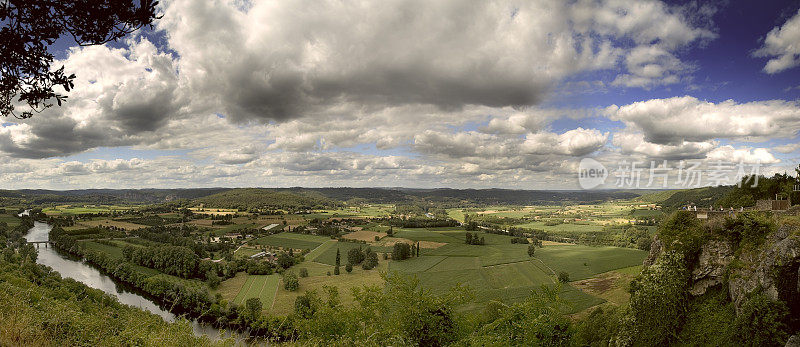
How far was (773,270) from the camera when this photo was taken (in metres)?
13.8

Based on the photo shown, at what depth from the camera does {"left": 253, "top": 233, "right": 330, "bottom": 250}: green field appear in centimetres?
8788

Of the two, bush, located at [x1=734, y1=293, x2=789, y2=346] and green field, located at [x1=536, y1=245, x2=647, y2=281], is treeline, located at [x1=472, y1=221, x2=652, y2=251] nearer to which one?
green field, located at [x1=536, y1=245, x2=647, y2=281]

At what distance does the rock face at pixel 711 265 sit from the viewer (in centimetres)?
1703

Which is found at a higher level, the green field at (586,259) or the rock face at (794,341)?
the rock face at (794,341)

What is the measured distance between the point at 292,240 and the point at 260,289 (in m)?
42.8

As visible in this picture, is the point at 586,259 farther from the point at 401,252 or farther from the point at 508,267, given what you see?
the point at 401,252

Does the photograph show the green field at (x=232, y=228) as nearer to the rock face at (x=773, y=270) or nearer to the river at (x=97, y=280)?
the river at (x=97, y=280)

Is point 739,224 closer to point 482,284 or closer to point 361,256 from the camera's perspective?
point 482,284

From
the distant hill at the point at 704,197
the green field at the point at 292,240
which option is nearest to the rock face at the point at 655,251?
the distant hill at the point at 704,197

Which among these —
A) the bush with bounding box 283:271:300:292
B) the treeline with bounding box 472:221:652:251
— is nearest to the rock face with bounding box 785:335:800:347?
the bush with bounding box 283:271:300:292

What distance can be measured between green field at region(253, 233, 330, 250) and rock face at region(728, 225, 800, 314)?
268ft

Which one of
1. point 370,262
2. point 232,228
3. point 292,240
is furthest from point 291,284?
point 232,228

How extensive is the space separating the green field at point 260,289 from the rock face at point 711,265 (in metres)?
46.5

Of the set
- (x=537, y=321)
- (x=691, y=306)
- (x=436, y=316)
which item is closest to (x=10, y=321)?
(x=436, y=316)
